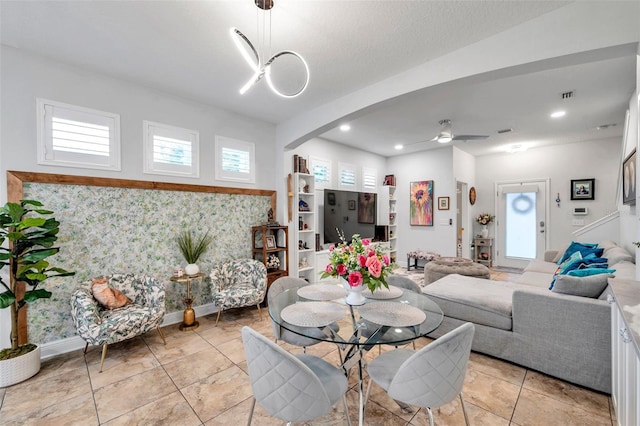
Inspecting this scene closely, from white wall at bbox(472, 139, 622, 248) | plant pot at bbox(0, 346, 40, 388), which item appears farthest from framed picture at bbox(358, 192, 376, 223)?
plant pot at bbox(0, 346, 40, 388)

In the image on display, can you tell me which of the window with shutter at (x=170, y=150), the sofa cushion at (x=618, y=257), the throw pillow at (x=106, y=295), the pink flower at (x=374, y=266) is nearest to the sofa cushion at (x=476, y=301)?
the sofa cushion at (x=618, y=257)

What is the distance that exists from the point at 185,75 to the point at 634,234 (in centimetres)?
559

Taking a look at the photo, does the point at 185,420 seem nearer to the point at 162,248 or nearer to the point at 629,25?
the point at 162,248

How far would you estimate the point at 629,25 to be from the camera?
172cm

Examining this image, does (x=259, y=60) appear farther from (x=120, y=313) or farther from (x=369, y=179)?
(x=369, y=179)

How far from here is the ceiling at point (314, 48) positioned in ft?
6.38

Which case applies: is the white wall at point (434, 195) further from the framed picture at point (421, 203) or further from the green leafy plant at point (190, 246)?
the green leafy plant at point (190, 246)

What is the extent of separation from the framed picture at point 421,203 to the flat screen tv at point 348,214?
1.18 metres

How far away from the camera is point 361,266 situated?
1.73 m

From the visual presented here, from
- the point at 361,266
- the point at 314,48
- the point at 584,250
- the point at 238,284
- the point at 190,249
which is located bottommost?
the point at 238,284

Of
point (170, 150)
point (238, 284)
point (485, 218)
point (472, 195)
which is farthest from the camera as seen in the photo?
point (472, 195)

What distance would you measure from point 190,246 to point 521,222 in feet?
23.3

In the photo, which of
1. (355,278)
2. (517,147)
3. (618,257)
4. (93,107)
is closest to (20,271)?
(93,107)

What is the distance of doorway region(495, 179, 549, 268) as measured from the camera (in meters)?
6.07
